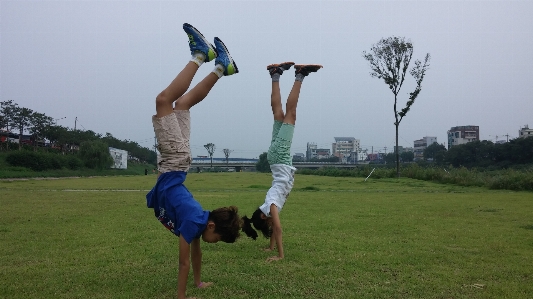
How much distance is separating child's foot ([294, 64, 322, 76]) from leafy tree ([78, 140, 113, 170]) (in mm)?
58033

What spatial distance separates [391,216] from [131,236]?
631 cm

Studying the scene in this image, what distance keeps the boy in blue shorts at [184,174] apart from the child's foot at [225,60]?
0.04ft

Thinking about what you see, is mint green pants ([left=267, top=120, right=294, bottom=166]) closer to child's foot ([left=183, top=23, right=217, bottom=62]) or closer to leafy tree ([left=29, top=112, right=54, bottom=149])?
child's foot ([left=183, top=23, right=217, bottom=62])

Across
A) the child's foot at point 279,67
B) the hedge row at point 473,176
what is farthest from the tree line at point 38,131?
the child's foot at point 279,67

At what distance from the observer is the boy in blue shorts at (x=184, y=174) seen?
4.29 metres

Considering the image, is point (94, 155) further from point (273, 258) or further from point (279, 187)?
point (273, 258)

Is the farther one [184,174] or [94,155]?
[94,155]

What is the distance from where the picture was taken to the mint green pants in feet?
22.1

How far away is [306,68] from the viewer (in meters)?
6.96

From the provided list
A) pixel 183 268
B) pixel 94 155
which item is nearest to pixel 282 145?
pixel 183 268

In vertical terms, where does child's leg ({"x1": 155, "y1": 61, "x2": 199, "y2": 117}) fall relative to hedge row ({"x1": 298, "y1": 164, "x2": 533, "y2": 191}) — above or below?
above

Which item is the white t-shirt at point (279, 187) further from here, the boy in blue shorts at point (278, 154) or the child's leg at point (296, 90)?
the child's leg at point (296, 90)

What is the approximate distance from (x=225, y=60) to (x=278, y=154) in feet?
6.62

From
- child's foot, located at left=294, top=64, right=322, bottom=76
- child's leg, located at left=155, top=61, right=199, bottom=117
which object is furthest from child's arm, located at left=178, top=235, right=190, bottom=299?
child's foot, located at left=294, top=64, right=322, bottom=76
